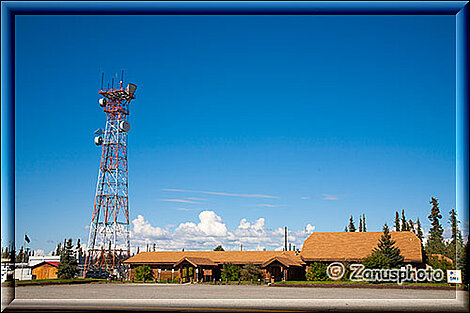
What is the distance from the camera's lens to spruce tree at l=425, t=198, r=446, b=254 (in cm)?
3999

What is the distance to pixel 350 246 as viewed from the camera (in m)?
36.9

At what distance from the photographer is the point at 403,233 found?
123 ft

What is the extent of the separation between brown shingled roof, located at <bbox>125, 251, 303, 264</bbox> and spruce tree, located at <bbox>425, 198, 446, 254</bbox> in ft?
35.0

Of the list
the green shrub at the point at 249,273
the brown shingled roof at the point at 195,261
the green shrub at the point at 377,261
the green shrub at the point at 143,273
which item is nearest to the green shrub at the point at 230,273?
the green shrub at the point at 249,273

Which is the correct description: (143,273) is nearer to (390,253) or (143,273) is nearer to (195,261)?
(195,261)

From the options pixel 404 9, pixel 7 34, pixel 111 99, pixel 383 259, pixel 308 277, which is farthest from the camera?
pixel 111 99

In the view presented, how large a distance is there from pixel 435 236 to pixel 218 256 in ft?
63.6

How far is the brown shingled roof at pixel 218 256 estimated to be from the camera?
40.0m

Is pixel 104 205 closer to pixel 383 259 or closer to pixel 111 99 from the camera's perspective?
pixel 111 99

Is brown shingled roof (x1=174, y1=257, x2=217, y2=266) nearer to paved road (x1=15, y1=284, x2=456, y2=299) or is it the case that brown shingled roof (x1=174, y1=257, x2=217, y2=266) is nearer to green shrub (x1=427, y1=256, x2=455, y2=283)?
paved road (x1=15, y1=284, x2=456, y2=299)

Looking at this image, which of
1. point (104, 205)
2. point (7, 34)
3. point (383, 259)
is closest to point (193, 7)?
point (7, 34)

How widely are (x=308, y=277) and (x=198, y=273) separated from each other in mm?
7934

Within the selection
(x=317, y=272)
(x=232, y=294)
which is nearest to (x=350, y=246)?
(x=317, y=272)

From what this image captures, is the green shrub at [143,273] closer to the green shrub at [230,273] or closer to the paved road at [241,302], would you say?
the green shrub at [230,273]
